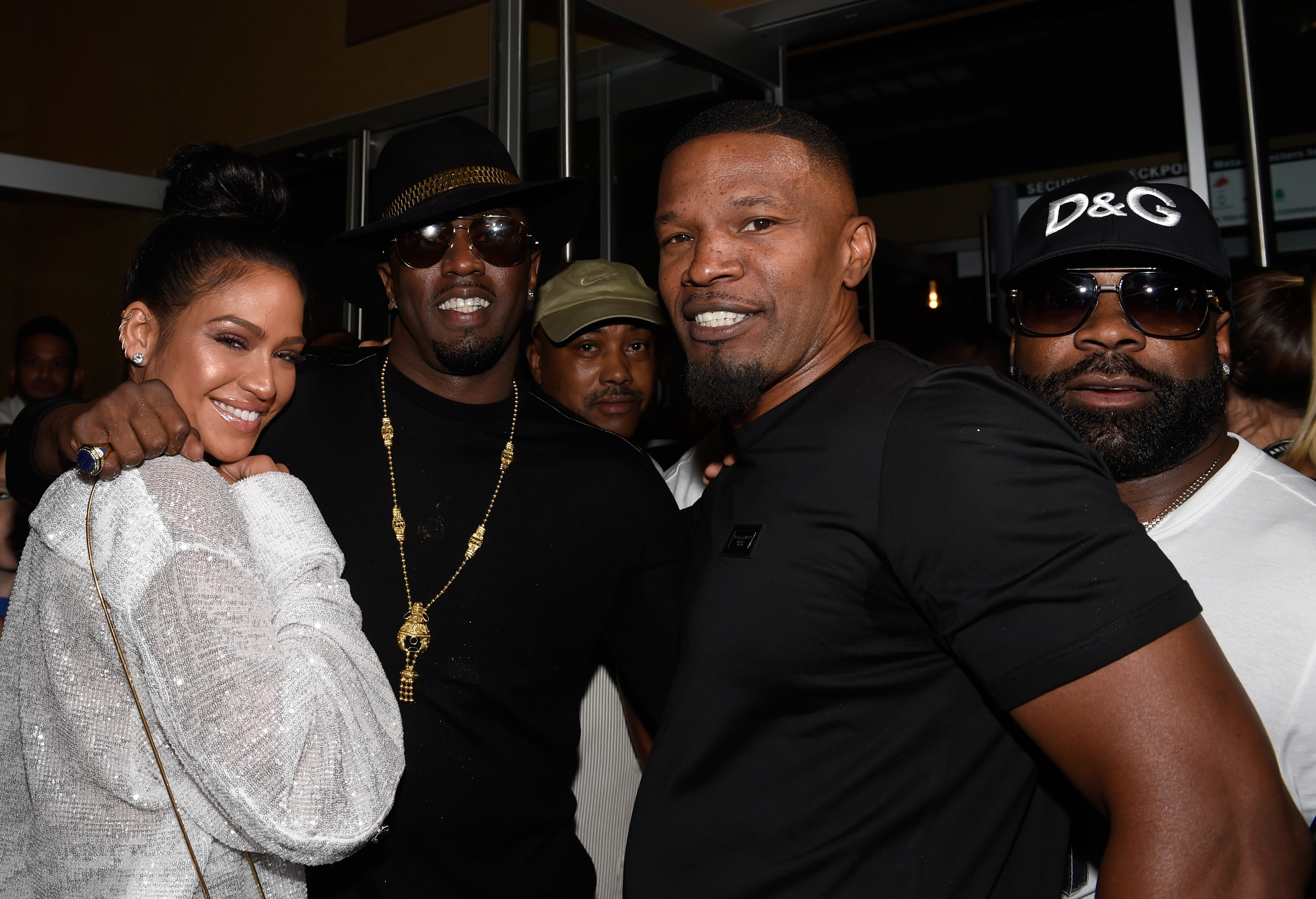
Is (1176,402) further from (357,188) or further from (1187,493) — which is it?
(357,188)

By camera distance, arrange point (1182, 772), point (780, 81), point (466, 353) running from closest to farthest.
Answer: point (1182, 772)
point (466, 353)
point (780, 81)

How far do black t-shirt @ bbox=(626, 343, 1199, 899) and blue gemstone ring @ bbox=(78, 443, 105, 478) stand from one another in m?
0.89

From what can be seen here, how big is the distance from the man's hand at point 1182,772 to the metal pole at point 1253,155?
11.8 feet

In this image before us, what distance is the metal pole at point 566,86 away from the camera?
3.26 metres

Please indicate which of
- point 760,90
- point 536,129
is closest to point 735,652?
point 536,129

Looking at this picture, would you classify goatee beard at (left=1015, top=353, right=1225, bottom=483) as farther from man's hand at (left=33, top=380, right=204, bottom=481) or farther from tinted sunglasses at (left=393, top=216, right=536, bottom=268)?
man's hand at (left=33, top=380, right=204, bottom=481)

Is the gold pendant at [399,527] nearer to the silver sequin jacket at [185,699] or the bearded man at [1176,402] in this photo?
the silver sequin jacket at [185,699]

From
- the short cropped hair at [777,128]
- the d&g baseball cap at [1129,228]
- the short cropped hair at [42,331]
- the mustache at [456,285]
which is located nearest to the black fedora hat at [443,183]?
the mustache at [456,285]

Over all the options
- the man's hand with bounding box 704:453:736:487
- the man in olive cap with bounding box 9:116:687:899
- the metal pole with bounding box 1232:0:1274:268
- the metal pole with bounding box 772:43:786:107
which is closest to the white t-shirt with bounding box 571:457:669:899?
the man in olive cap with bounding box 9:116:687:899

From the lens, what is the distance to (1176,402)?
5.97ft

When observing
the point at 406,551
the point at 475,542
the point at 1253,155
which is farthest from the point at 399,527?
the point at 1253,155

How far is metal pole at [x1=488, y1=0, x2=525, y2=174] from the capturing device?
120 inches

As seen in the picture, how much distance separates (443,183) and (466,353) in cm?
40

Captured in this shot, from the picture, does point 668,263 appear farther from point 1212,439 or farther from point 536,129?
point 536,129
